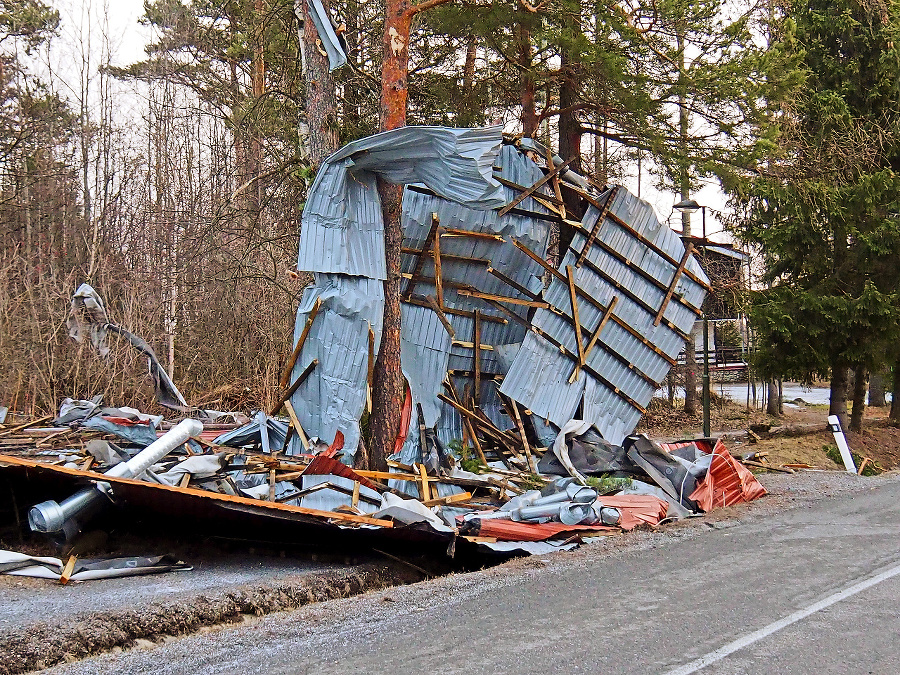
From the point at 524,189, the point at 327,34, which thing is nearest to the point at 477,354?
the point at 524,189

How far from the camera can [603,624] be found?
585 cm

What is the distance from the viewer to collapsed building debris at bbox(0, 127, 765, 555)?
911 cm

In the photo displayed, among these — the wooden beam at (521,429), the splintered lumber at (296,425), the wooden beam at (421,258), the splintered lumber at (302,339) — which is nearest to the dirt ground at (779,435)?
the wooden beam at (521,429)

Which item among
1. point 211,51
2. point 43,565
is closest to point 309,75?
point 43,565

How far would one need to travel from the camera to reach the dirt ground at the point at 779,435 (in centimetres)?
1636

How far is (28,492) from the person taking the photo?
8.65 meters

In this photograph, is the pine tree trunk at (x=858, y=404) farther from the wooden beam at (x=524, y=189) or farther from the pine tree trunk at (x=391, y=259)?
the pine tree trunk at (x=391, y=259)

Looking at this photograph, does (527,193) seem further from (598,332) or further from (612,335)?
(612,335)

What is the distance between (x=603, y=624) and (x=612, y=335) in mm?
8638

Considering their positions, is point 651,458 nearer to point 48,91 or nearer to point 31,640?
point 31,640

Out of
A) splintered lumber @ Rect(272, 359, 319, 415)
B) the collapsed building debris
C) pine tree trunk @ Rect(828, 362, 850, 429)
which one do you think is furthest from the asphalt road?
pine tree trunk @ Rect(828, 362, 850, 429)

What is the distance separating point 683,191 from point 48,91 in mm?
16175

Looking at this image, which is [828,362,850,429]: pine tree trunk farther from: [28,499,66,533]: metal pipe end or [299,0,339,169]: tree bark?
[28,499,66,533]: metal pipe end

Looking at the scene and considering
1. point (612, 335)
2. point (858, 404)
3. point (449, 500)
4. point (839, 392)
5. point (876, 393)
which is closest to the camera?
point (449, 500)
